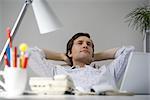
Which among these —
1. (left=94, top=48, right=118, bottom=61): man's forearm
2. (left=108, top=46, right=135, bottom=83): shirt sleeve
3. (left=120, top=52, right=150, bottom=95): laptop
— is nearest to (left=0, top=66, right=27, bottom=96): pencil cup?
(left=120, top=52, right=150, bottom=95): laptop

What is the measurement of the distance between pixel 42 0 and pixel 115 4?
86.4 inches

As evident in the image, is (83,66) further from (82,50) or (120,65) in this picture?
(120,65)

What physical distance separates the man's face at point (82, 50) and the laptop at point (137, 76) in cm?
89

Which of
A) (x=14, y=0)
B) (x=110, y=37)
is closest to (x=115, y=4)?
(x=110, y=37)

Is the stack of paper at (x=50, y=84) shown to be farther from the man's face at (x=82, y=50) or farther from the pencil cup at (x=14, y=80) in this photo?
the man's face at (x=82, y=50)

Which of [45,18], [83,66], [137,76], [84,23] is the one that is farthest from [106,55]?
[45,18]

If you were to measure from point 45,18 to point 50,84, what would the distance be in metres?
0.29

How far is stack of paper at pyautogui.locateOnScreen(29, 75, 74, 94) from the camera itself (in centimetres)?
80

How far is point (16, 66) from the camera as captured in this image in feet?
2.49

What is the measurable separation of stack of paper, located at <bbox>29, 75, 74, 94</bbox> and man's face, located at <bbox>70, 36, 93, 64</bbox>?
1.21 m

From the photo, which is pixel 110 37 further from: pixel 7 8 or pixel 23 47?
pixel 23 47

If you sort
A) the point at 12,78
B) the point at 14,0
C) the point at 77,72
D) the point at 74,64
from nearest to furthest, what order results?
the point at 12,78 → the point at 77,72 → the point at 74,64 → the point at 14,0

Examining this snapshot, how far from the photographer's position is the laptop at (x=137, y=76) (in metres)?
1.08

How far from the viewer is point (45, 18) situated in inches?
38.7
